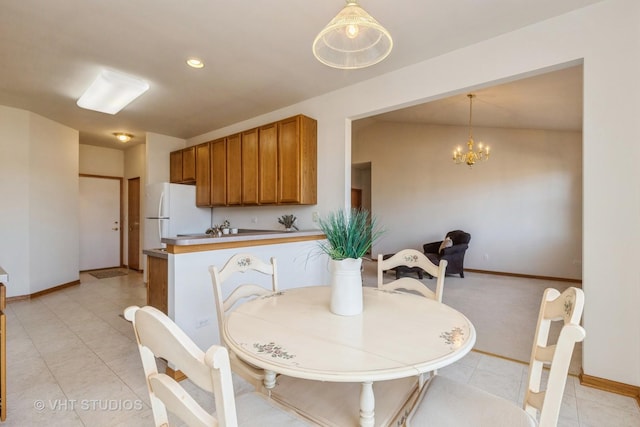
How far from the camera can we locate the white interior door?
5953 millimetres

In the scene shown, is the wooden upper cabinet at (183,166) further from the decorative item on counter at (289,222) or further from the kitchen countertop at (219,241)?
the kitchen countertop at (219,241)

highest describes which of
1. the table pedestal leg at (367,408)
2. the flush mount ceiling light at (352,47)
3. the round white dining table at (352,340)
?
the flush mount ceiling light at (352,47)

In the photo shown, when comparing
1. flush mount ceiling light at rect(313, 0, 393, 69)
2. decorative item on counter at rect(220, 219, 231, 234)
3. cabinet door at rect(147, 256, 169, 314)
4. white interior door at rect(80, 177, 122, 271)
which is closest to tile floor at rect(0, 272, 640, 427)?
cabinet door at rect(147, 256, 169, 314)

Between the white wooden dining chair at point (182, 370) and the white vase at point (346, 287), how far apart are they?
0.63m

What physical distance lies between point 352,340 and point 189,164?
4731mm

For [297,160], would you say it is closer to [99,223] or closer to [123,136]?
[123,136]

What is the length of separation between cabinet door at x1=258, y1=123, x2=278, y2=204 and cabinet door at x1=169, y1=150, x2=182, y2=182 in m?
2.08

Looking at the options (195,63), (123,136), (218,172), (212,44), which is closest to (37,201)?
(123,136)

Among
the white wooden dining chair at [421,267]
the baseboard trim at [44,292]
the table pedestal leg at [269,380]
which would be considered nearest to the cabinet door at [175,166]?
the baseboard trim at [44,292]

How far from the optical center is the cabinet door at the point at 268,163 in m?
3.69

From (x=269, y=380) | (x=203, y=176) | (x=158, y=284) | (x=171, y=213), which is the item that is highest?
(x=203, y=176)

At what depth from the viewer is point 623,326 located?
6.26 feet

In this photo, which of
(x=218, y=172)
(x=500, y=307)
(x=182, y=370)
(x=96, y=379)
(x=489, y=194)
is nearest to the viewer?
(x=182, y=370)
